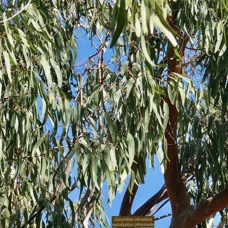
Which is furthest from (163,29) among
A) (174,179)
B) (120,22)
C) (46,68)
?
(174,179)

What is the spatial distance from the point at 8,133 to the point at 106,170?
1.65 ft

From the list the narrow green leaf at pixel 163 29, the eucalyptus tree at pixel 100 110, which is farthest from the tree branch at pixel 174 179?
the narrow green leaf at pixel 163 29

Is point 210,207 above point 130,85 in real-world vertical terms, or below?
below

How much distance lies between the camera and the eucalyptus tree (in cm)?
268

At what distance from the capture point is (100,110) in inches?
118

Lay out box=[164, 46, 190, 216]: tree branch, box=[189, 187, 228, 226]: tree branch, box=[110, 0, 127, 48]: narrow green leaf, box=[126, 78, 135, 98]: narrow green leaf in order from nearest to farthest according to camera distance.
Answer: box=[110, 0, 127, 48]: narrow green leaf < box=[126, 78, 135, 98]: narrow green leaf < box=[189, 187, 228, 226]: tree branch < box=[164, 46, 190, 216]: tree branch

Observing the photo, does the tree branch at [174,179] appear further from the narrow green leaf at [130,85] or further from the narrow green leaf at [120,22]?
the narrow green leaf at [120,22]

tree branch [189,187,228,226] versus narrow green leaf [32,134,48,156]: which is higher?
narrow green leaf [32,134,48,156]

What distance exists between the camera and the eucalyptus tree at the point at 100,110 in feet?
8.80

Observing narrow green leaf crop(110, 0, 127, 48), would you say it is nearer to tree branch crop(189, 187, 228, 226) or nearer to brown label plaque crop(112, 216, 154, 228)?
brown label plaque crop(112, 216, 154, 228)

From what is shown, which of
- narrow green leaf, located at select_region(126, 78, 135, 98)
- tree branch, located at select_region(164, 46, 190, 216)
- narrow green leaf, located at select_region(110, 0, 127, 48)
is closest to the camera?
narrow green leaf, located at select_region(110, 0, 127, 48)

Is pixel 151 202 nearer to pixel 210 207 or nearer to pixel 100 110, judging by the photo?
pixel 210 207

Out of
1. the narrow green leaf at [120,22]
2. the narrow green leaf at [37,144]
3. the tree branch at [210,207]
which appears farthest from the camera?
the tree branch at [210,207]

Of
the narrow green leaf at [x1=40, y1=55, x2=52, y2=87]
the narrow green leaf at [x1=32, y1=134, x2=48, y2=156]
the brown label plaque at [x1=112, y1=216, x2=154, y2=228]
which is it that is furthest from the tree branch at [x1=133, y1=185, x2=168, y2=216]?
the narrow green leaf at [x1=40, y1=55, x2=52, y2=87]
